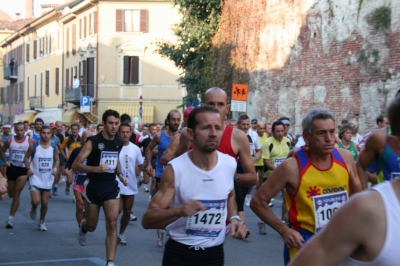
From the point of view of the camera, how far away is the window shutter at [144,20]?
5084cm

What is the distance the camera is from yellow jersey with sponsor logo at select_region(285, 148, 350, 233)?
5211 millimetres

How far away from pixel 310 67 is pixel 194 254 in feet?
68.0

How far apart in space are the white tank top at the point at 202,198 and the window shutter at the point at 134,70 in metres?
46.5

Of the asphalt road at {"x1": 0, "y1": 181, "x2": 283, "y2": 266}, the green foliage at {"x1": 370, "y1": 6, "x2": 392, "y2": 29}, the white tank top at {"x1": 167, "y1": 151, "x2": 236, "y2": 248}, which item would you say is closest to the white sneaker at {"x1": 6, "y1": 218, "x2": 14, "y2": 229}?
the asphalt road at {"x1": 0, "y1": 181, "x2": 283, "y2": 266}

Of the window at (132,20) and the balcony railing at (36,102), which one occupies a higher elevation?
the window at (132,20)

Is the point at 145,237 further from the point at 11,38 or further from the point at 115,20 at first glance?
the point at 11,38

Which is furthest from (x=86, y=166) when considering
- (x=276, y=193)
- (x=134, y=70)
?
(x=134, y=70)

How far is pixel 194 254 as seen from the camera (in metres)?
5.19

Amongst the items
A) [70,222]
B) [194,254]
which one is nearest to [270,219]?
[194,254]

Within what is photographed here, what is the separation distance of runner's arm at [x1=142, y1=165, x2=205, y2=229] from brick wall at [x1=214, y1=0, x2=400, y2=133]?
16519 mm

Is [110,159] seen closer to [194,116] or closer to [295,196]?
[194,116]

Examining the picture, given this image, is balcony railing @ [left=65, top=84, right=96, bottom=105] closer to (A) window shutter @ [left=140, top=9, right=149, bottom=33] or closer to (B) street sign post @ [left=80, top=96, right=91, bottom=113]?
(A) window shutter @ [left=140, top=9, right=149, bottom=33]

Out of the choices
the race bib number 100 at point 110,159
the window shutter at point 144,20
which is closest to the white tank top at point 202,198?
the race bib number 100 at point 110,159

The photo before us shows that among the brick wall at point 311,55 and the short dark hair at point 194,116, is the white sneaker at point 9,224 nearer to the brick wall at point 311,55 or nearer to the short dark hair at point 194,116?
the short dark hair at point 194,116
